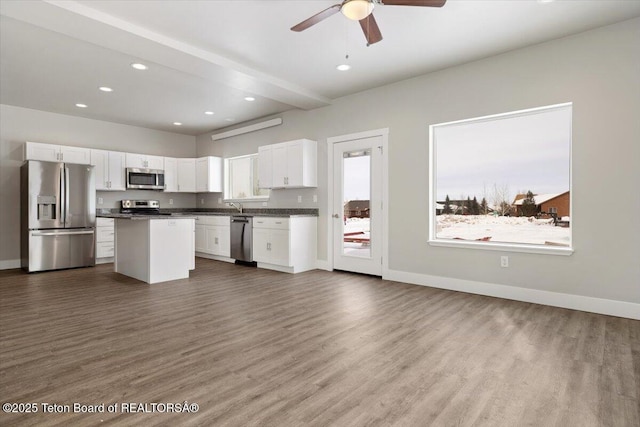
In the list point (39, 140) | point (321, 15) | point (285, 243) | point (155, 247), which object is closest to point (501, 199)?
point (321, 15)

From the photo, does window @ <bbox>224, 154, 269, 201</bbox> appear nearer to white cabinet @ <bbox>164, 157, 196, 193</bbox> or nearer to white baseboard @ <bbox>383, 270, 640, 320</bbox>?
white cabinet @ <bbox>164, 157, 196, 193</bbox>

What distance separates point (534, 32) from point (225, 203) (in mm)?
6164

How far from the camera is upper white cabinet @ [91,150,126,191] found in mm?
6453

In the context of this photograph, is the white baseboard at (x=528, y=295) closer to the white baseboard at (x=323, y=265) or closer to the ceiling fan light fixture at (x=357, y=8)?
the white baseboard at (x=323, y=265)

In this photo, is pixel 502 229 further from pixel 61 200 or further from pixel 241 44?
pixel 61 200

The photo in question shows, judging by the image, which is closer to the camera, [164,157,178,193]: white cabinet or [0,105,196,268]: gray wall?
[0,105,196,268]: gray wall

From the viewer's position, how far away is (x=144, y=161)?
7.12 m

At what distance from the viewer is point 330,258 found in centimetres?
556

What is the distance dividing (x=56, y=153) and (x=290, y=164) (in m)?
4.13

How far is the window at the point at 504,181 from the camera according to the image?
3.66 metres

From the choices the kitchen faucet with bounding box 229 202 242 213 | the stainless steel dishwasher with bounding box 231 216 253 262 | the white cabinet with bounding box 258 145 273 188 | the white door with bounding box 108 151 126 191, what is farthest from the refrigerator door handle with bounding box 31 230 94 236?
the white cabinet with bounding box 258 145 273 188

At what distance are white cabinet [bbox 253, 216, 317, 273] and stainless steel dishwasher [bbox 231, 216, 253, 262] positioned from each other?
112mm

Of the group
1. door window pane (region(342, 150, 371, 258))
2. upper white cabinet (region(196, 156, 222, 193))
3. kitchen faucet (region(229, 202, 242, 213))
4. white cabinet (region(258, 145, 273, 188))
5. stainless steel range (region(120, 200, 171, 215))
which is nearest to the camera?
door window pane (region(342, 150, 371, 258))

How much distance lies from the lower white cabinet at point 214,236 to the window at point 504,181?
3.81 metres
